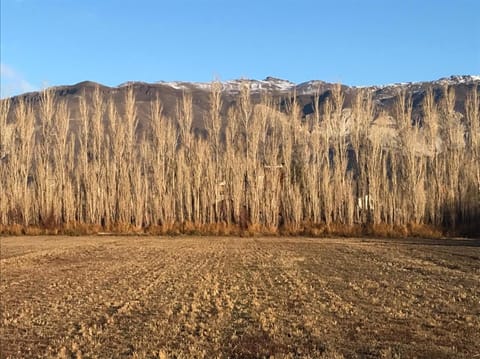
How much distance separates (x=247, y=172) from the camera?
5041 centimetres

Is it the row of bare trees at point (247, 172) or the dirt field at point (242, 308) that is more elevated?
the row of bare trees at point (247, 172)

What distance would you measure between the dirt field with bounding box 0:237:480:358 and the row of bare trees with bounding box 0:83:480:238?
22393mm

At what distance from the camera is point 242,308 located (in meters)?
13.5

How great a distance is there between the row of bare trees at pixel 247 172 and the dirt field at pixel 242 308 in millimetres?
22393

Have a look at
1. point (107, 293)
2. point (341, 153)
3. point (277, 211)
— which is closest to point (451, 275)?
point (107, 293)

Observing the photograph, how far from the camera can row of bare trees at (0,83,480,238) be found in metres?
47.9

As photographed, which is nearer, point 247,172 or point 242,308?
point 242,308

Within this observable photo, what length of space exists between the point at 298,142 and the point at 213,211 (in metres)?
11.5

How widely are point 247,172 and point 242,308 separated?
122 ft

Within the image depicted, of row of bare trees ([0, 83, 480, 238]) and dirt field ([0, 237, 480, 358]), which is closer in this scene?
dirt field ([0, 237, 480, 358])

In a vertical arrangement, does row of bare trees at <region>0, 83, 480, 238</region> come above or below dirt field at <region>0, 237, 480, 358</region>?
above

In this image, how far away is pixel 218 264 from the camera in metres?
24.1

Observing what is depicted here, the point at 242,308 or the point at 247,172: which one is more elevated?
the point at 247,172

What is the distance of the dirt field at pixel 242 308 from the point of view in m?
9.88
